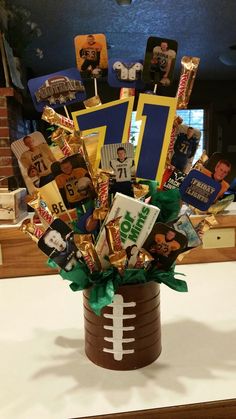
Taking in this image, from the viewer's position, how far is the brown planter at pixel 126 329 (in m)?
0.58

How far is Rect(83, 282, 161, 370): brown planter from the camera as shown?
0.58m

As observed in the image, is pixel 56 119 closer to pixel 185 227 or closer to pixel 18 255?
pixel 185 227

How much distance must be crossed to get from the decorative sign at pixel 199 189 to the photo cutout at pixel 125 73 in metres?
0.19

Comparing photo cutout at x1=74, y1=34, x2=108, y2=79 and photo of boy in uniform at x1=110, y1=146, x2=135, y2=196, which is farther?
photo cutout at x1=74, y1=34, x2=108, y2=79

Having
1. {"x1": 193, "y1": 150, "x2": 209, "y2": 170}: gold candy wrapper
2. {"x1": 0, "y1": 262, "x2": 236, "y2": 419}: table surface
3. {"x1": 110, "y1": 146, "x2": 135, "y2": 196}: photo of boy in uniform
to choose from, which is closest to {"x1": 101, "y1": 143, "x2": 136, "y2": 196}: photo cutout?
{"x1": 110, "y1": 146, "x2": 135, "y2": 196}: photo of boy in uniform

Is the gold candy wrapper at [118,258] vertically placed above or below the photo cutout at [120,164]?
below

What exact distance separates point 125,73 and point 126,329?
400 mm

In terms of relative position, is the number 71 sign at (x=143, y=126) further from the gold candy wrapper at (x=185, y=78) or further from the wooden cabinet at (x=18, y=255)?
the wooden cabinet at (x=18, y=255)

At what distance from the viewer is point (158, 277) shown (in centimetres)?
58

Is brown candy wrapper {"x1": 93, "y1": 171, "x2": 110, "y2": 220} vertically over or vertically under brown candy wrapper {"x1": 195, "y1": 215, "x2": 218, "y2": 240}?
over

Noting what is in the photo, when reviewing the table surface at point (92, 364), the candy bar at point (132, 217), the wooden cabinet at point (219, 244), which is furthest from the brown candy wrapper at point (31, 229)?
the wooden cabinet at point (219, 244)

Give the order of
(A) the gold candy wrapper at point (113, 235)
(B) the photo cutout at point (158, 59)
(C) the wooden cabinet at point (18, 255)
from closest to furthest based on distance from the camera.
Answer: (A) the gold candy wrapper at point (113, 235) < (B) the photo cutout at point (158, 59) < (C) the wooden cabinet at point (18, 255)

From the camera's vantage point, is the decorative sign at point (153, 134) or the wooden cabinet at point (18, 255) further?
the wooden cabinet at point (18, 255)

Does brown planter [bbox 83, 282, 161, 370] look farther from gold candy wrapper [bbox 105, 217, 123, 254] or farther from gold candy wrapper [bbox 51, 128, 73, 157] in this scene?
gold candy wrapper [bbox 51, 128, 73, 157]
